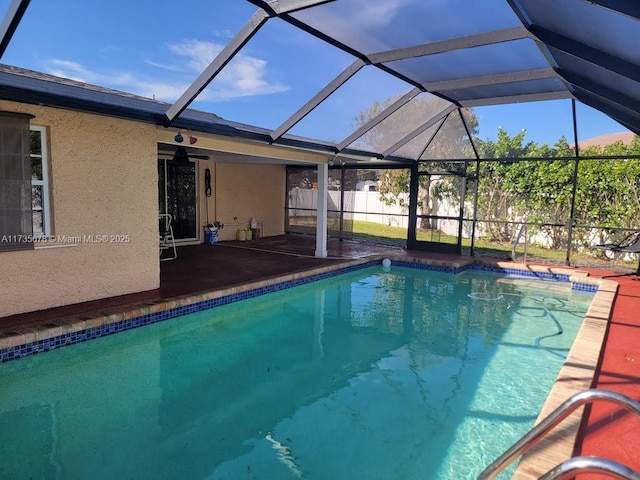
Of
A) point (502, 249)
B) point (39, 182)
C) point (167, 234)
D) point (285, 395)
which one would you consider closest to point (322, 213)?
point (167, 234)

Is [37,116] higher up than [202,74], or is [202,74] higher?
[202,74]

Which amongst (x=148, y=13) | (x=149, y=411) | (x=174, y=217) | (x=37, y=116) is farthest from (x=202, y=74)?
(x=174, y=217)

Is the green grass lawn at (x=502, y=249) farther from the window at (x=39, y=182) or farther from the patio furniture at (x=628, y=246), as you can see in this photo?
the window at (x=39, y=182)

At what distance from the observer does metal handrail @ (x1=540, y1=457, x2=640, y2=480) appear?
149 cm

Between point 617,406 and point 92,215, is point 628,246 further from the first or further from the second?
point 92,215

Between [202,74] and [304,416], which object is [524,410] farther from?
[202,74]

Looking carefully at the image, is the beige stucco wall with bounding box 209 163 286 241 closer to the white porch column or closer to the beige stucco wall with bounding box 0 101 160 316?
the white porch column

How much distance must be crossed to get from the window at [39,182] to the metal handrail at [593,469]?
20.8 ft

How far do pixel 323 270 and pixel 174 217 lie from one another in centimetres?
521

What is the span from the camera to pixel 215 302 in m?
7.01

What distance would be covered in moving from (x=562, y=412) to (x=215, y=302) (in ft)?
19.0

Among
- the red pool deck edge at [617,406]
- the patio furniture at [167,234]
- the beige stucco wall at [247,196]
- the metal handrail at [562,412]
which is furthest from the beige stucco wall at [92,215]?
the red pool deck edge at [617,406]

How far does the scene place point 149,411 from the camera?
3986 mm

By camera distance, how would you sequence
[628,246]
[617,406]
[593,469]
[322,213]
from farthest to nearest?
[322,213] < [628,246] < [617,406] < [593,469]
